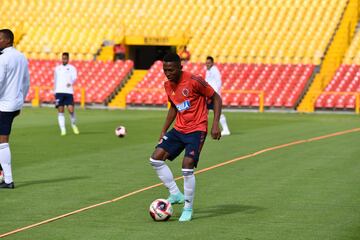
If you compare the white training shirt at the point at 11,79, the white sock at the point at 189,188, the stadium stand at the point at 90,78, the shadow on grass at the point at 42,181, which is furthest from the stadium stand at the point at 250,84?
the white sock at the point at 189,188

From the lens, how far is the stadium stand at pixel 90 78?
45.6m

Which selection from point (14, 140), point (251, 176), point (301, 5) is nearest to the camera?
point (251, 176)

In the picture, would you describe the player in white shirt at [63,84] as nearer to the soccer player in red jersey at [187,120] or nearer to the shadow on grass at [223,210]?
the shadow on grass at [223,210]

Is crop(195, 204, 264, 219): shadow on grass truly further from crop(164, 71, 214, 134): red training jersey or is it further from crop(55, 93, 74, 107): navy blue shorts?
crop(55, 93, 74, 107): navy blue shorts

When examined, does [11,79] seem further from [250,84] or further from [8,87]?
[250,84]

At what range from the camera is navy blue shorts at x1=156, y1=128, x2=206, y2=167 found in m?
10.6

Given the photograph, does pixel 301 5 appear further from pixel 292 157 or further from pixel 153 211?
pixel 153 211

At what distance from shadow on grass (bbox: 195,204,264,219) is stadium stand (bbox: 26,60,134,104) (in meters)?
33.6

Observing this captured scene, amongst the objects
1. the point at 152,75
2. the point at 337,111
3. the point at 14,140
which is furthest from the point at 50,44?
the point at 14,140

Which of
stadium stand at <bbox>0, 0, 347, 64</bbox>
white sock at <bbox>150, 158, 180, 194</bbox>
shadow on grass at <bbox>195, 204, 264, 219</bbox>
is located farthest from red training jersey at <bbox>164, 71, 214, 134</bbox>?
stadium stand at <bbox>0, 0, 347, 64</bbox>

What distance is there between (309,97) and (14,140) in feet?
70.6

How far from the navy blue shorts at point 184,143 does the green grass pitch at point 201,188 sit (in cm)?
80

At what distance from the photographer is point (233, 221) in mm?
10516

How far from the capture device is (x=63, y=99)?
84.2 ft
